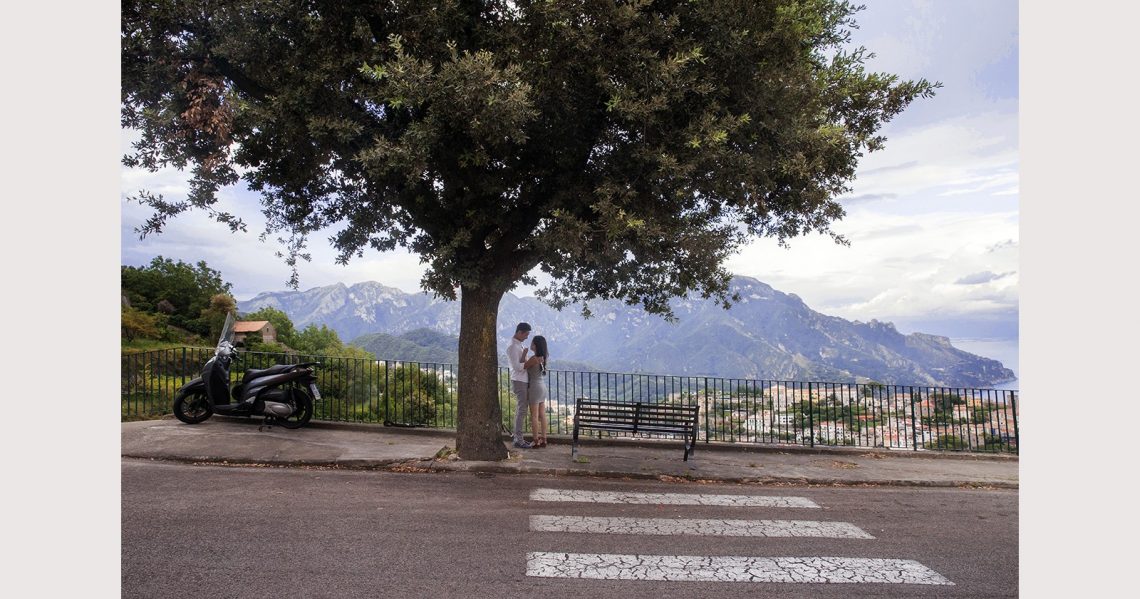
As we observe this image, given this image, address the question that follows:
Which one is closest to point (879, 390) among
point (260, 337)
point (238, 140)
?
point (238, 140)

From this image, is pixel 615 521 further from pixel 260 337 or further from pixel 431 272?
pixel 260 337

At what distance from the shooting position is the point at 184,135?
861 cm

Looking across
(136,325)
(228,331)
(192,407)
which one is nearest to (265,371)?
(228,331)

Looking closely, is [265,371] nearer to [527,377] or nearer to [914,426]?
[527,377]

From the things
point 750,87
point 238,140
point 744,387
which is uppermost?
point 750,87

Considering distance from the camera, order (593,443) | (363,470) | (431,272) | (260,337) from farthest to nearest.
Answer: (260,337), (593,443), (431,272), (363,470)

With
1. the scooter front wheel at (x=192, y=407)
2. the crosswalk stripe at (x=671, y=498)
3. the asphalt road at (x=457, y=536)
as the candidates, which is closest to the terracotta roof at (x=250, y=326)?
the scooter front wheel at (x=192, y=407)

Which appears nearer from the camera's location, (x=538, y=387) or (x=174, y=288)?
(x=538, y=387)

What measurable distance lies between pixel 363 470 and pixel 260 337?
91.9 feet

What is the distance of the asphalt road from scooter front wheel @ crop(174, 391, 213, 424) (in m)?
2.25

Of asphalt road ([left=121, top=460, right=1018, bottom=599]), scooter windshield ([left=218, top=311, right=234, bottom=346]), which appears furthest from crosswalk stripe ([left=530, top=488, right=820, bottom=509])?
scooter windshield ([left=218, top=311, right=234, bottom=346])

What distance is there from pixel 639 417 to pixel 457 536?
16.5ft

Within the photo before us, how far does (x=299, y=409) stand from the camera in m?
11.1

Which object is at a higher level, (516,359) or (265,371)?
(516,359)
